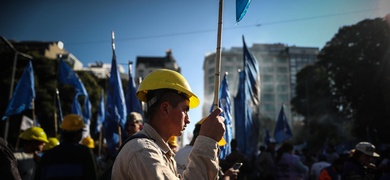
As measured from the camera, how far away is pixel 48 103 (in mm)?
27531

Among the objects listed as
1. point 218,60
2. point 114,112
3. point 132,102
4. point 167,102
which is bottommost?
point 114,112

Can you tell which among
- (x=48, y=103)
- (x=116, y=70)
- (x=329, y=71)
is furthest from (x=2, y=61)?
(x=329, y=71)

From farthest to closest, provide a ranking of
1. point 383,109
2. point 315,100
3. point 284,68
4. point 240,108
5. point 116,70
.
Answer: point 284,68 < point 315,100 < point 383,109 < point 240,108 < point 116,70

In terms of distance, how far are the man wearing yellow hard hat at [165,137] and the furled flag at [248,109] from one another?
6.88m

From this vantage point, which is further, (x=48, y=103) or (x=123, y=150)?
(x=48, y=103)

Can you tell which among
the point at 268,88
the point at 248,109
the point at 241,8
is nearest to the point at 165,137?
the point at 241,8

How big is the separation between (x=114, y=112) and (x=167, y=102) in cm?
623

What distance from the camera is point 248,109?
9.11 m

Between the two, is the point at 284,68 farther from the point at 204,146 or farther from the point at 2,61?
the point at 204,146

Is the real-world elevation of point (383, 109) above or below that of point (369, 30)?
below

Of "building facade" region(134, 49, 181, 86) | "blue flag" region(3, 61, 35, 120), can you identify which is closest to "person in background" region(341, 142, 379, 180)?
"blue flag" region(3, 61, 35, 120)

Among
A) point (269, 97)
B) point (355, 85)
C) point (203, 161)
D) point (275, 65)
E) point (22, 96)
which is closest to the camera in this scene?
point (203, 161)

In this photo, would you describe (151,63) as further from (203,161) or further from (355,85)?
(203,161)

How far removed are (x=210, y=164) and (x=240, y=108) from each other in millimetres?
7762
